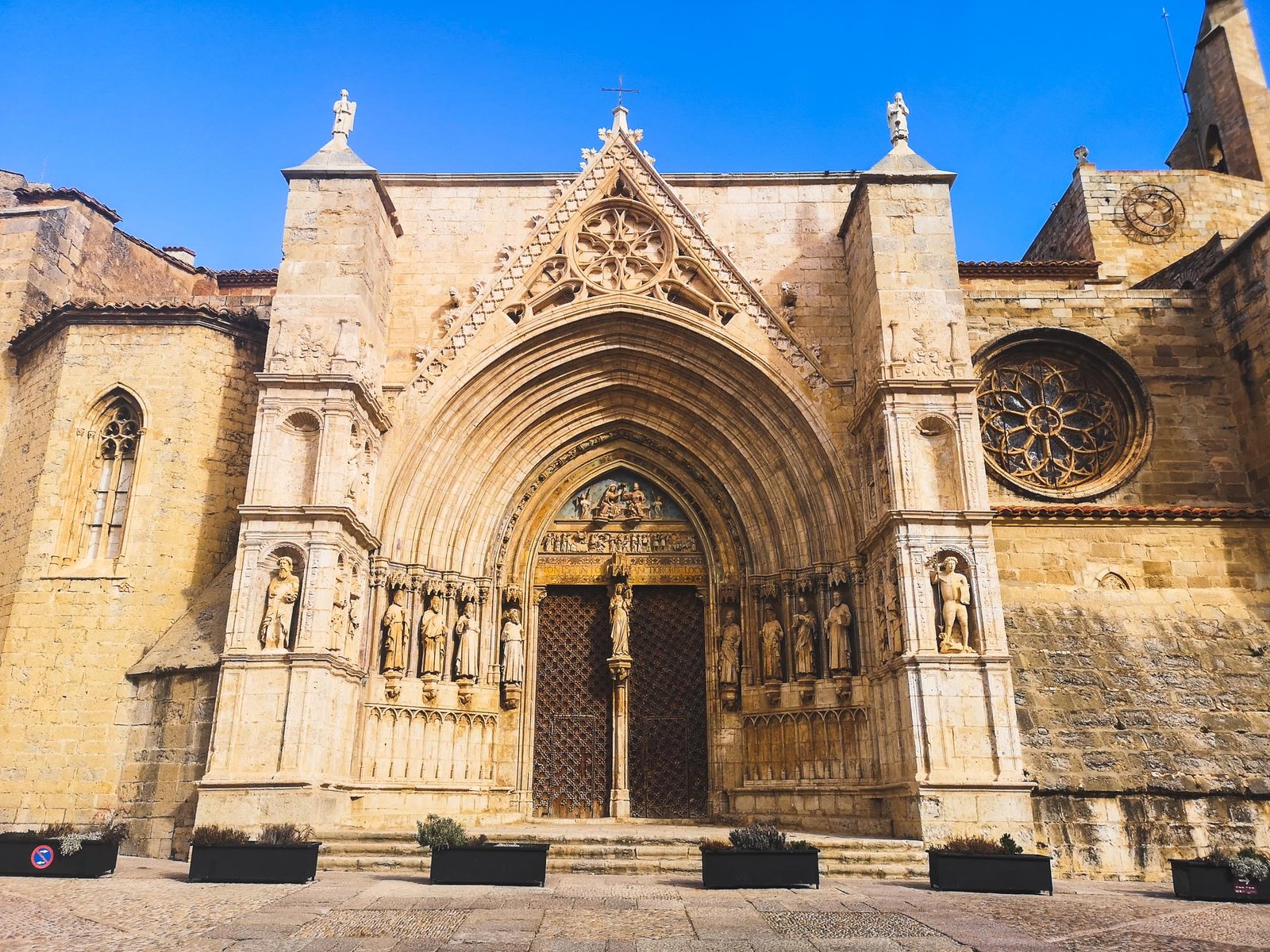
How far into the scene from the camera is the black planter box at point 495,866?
8.59m

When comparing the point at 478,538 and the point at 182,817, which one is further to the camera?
the point at 478,538

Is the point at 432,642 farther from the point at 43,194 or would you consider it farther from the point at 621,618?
the point at 43,194

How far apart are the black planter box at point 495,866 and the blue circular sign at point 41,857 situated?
3766 mm

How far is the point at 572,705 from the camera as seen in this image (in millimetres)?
14672

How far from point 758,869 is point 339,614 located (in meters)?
6.20

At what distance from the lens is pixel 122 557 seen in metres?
13.6

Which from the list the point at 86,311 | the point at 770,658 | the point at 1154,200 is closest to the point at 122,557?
the point at 86,311

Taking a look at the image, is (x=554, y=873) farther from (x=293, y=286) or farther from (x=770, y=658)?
(x=293, y=286)

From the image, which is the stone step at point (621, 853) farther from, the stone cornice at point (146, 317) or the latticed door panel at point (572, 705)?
the stone cornice at point (146, 317)

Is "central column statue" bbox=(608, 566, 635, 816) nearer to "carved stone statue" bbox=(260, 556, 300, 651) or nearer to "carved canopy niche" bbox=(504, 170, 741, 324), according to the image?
"carved canopy niche" bbox=(504, 170, 741, 324)

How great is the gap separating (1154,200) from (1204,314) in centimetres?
680

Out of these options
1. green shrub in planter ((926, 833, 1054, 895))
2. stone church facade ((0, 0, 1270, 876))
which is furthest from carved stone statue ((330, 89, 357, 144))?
green shrub in planter ((926, 833, 1054, 895))

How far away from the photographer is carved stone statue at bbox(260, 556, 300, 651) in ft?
37.8

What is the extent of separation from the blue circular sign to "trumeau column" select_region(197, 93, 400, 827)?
1909 mm
